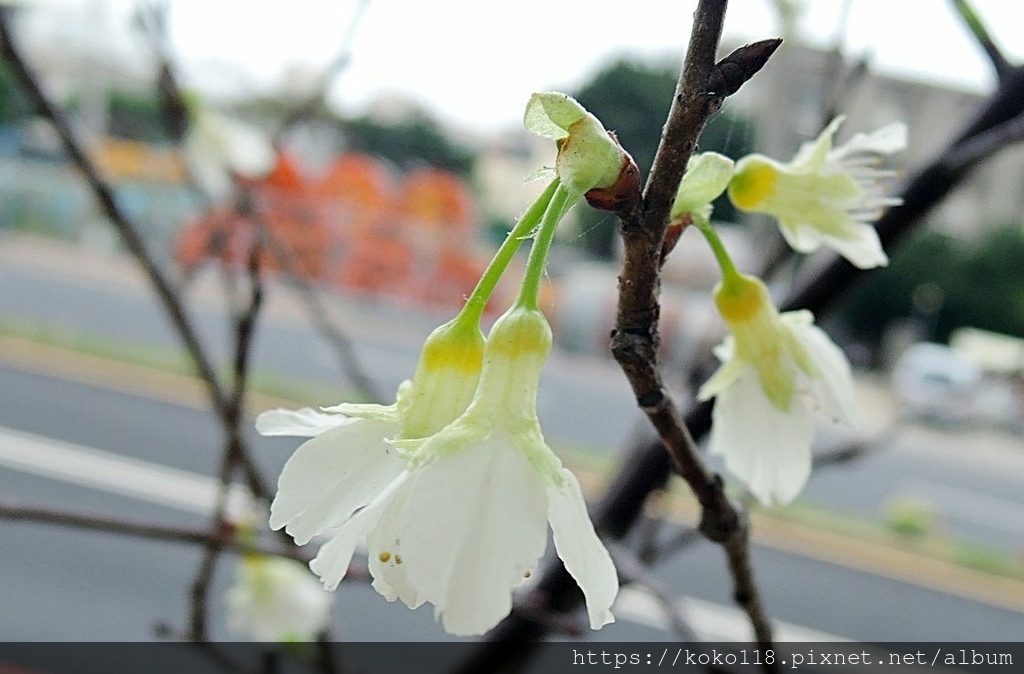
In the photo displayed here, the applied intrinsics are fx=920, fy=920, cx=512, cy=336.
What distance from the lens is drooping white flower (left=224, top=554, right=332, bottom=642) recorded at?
26.5 inches

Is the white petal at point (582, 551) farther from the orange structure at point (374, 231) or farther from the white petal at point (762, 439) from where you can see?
the orange structure at point (374, 231)

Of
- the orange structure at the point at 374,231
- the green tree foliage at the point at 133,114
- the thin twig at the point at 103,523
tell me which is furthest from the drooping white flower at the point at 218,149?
the green tree foliage at the point at 133,114

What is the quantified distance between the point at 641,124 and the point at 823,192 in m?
0.31

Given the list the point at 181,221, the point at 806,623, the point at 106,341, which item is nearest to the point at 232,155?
the point at 806,623

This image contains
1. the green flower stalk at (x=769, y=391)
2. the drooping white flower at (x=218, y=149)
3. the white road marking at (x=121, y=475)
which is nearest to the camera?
the green flower stalk at (x=769, y=391)

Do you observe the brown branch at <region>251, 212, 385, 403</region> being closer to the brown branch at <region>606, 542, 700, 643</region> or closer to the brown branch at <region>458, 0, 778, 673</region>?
the brown branch at <region>606, 542, 700, 643</region>

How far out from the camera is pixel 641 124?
60 cm

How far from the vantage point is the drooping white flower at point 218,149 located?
2.81 ft

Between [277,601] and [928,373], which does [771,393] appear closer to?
[277,601]

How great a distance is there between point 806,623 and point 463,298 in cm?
219

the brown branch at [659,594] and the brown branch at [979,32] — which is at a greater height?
the brown branch at [979,32]

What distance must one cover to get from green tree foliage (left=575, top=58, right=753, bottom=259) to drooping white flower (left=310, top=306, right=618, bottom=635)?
5 centimetres

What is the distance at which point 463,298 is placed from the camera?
0.23 meters

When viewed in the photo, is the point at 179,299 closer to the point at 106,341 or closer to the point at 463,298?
the point at 463,298
